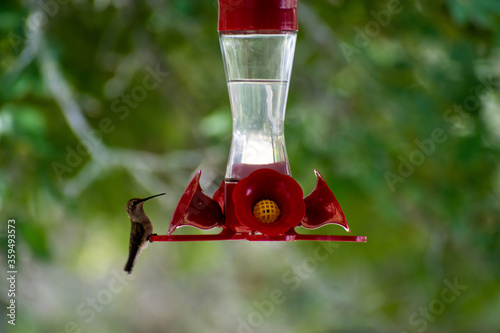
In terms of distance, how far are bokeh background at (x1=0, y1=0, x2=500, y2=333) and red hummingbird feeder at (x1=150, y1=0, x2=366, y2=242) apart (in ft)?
2.81

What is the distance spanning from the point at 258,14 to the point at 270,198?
530 millimetres

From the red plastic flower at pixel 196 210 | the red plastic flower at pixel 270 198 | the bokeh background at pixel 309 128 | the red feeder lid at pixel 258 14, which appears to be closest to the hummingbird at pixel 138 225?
the red plastic flower at pixel 196 210

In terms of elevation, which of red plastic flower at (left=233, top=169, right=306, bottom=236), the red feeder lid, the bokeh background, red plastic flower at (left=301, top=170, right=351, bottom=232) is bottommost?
the bokeh background

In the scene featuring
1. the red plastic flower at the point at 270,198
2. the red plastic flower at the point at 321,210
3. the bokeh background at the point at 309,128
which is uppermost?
the red plastic flower at the point at 270,198

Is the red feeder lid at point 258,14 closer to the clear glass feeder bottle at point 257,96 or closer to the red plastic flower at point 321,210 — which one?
the clear glass feeder bottle at point 257,96

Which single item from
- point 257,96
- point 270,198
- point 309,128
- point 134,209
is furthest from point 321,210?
point 309,128

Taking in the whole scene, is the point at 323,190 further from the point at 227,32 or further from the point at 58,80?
the point at 58,80

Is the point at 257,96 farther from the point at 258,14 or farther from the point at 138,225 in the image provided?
the point at 138,225

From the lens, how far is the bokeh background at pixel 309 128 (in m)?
3.59

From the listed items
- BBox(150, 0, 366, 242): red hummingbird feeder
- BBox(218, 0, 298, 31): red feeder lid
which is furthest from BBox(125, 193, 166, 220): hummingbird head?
BBox(218, 0, 298, 31): red feeder lid

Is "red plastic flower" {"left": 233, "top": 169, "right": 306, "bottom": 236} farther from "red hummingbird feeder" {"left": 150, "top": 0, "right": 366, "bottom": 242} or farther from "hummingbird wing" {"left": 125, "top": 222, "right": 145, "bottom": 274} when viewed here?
"hummingbird wing" {"left": 125, "top": 222, "right": 145, "bottom": 274}

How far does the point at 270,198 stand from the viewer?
1903mm

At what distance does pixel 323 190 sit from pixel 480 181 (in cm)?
236

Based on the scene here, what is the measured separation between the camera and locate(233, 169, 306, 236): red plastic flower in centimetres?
180
